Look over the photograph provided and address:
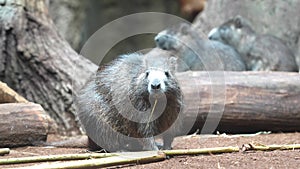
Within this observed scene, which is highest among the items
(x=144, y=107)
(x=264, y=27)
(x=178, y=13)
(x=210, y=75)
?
(x=178, y=13)

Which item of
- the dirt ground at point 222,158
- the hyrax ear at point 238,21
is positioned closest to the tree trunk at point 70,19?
the hyrax ear at point 238,21

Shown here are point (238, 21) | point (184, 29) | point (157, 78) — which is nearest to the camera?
point (157, 78)

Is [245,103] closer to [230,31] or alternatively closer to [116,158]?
Result: [116,158]

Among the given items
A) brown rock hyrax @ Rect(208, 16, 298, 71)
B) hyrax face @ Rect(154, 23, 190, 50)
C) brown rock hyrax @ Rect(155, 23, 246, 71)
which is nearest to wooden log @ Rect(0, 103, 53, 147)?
brown rock hyrax @ Rect(155, 23, 246, 71)

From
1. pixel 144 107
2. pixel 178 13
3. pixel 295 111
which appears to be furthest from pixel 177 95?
pixel 178 13

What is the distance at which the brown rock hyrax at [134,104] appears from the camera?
179 inches

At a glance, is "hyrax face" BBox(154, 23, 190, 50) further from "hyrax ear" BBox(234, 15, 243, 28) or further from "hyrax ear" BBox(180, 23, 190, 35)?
"hyrax ear" BBox(234, 15, 243, 28)

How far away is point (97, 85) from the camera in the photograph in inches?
194

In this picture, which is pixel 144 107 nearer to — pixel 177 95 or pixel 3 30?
pixel 177 95

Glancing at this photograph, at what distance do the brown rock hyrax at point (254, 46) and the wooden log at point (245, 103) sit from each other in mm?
3085

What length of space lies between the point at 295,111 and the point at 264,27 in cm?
439

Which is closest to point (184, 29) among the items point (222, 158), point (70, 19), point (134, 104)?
point (70, 19)

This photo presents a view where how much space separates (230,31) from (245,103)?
4192 mm

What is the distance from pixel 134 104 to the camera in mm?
4598
